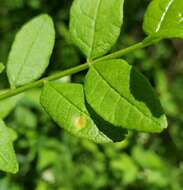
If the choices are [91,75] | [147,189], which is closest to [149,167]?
[147,189]

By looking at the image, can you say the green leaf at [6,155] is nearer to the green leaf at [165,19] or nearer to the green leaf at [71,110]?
the green leaf at [71,110]

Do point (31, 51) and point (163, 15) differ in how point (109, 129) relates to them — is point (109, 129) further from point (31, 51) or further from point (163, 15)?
point (31, 51)

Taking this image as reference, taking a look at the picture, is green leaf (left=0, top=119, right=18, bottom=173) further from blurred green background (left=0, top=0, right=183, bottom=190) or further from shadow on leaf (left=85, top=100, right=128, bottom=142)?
blurred green background (left=0, top=0, right=183, bottom=190)

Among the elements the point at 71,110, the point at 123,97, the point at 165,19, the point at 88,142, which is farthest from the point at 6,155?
the point at 88,142

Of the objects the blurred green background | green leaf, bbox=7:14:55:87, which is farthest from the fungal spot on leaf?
the blurred green background

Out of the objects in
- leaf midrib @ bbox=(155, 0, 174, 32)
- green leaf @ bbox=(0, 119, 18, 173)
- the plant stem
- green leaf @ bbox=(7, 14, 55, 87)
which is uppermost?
leaf midrib @ bbox=(155, 0, 174, 32)

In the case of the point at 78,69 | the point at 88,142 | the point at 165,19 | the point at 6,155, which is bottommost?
the point at 88,142
